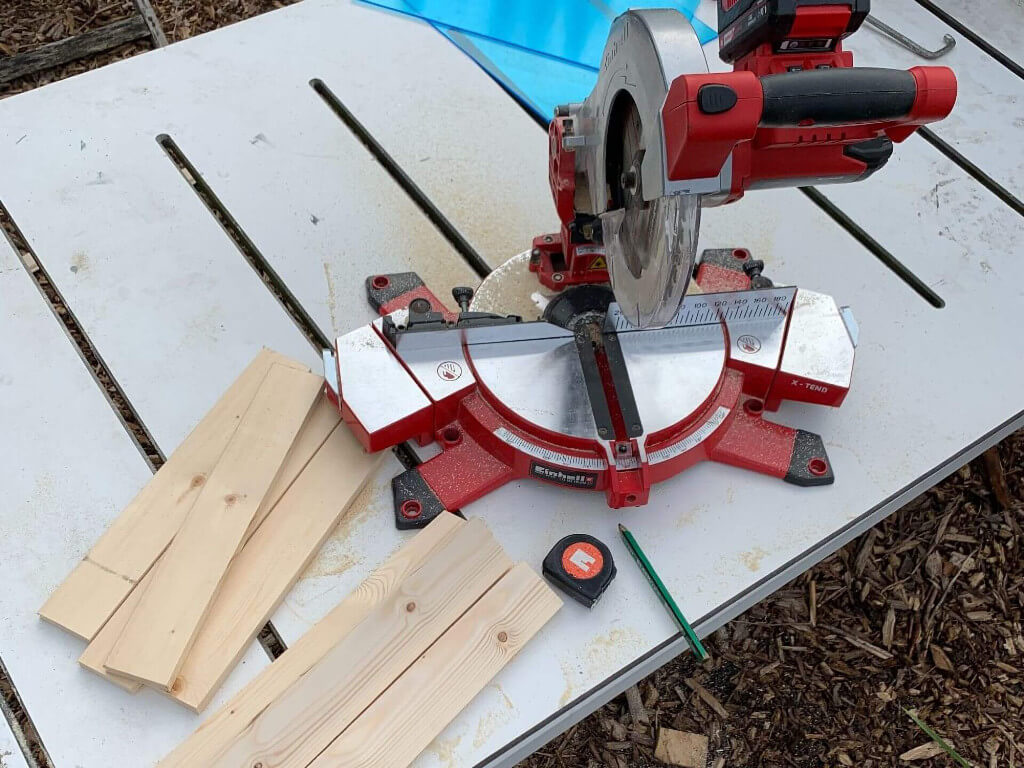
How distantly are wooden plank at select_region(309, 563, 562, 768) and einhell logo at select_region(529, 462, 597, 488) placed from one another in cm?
17

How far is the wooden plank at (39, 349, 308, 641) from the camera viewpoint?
1.61 m

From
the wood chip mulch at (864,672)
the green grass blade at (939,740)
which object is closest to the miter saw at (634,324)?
the wood chip mulch at (864,672)

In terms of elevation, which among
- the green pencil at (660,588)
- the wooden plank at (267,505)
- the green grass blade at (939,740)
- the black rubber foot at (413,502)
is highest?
the wooden plank at (267,505)

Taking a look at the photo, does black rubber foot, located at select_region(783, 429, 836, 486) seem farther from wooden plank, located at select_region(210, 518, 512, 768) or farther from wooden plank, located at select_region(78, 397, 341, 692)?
wooden plank, located at select_region(78, 397, 341, 692)

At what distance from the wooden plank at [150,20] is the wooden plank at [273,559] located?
1.85 meters

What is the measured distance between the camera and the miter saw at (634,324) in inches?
57.2

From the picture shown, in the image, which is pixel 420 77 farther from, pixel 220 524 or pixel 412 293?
pixel 220 524

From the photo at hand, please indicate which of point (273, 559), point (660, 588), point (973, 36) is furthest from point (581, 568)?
point (973, 36)

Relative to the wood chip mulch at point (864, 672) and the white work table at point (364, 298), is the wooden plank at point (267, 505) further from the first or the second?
the wood chip mulch at point (864, 672)

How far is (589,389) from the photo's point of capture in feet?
5.89

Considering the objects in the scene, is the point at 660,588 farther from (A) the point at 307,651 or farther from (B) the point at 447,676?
(A) the point at 307,651

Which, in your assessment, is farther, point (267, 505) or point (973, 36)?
point (973, 36)

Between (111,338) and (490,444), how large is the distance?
822 millimetres

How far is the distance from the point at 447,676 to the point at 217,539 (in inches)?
18.0
